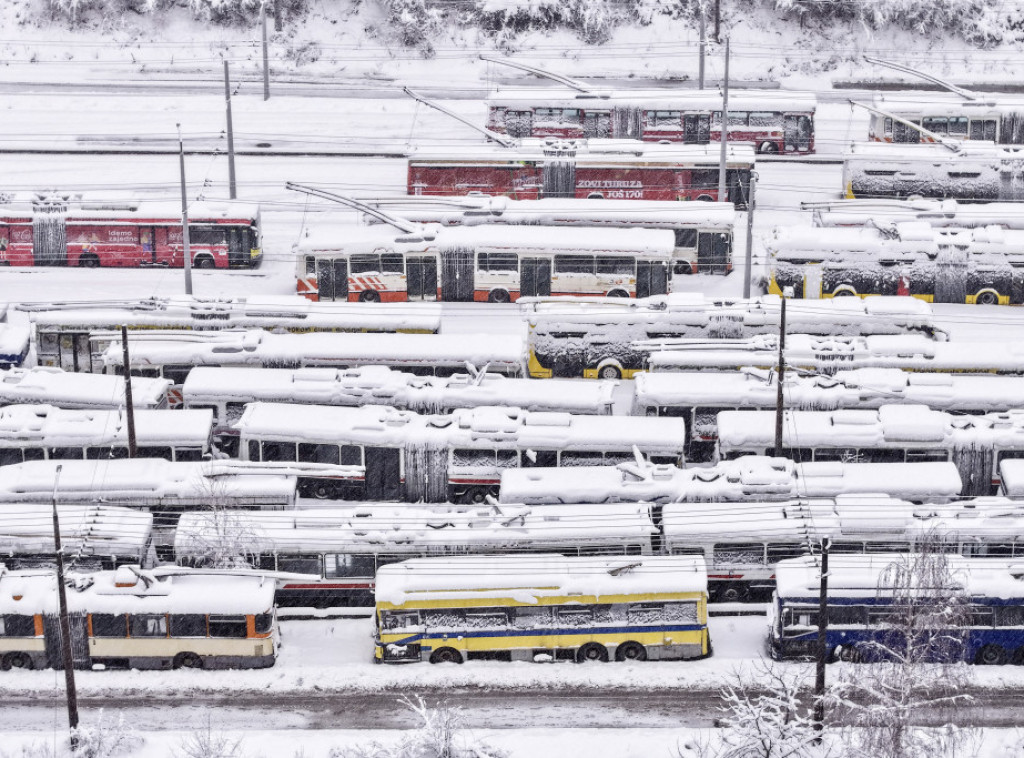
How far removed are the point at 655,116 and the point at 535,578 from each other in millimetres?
33827

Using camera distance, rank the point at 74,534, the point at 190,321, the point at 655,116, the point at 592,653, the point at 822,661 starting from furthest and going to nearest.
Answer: the point at 655,116 < the point at 190,321 < the point at 74,534 < the point at 592,653 < the point at 822,661

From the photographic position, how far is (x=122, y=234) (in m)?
55.1

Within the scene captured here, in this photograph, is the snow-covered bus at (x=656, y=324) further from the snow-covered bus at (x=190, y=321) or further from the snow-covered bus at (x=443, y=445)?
the snow-covered bus at (x=443, y=445)

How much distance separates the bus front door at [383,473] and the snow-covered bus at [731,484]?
3683 mm

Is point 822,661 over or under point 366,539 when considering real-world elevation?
over

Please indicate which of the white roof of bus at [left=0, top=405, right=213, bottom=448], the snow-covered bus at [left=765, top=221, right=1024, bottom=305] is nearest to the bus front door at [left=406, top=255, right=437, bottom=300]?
the snow-covered bus at [left=765, top=221, right=1024, bottom=305]

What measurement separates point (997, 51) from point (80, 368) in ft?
165

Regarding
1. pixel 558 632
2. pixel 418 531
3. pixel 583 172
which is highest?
pixel 583 172

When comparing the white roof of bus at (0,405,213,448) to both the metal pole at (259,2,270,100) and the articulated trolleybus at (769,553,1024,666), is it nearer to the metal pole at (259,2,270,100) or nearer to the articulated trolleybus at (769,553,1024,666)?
the articulated trolleybus at (769,553,1024,666)

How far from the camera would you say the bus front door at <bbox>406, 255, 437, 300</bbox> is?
172 ft

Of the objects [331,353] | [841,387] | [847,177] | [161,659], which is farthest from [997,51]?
[161,659]

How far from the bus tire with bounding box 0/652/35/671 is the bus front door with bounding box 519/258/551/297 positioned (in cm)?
2269

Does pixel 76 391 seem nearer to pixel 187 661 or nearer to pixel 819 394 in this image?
pixel 187 661

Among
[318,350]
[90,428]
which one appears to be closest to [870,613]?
[318,350]
